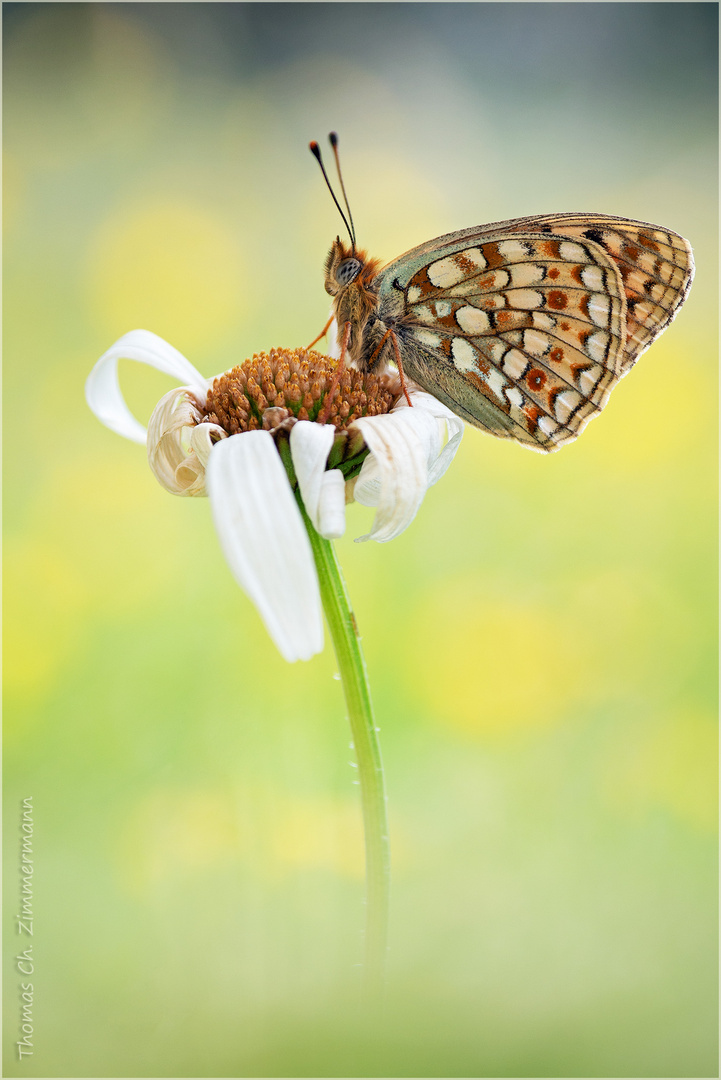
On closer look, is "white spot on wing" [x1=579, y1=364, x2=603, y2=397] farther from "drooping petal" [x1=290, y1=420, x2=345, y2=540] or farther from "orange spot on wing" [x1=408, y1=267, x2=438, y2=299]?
"drooping petal" [x1=290, y1=420, x2=345, y2=540]

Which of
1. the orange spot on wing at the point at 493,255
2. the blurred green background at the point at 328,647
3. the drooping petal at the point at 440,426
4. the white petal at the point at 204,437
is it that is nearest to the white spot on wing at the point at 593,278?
the orange spot on wing at the point at 493,255

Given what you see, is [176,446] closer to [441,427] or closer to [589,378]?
[441,427]

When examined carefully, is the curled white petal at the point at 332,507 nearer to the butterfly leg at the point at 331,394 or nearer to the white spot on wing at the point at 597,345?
the butterfly leg at the point at 331,394

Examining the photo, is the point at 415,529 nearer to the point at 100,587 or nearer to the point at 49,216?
the point at 100,587

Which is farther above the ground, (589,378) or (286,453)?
(589,378)

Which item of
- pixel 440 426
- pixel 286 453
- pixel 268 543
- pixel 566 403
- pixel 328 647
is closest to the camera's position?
pixel 268 543

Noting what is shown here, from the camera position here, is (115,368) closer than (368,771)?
No

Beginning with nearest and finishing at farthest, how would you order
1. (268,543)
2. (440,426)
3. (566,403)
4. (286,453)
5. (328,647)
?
(268,543), (286,453), (440,426), (566,403), (328,647)

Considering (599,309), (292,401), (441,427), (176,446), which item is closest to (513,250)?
(599,309)
